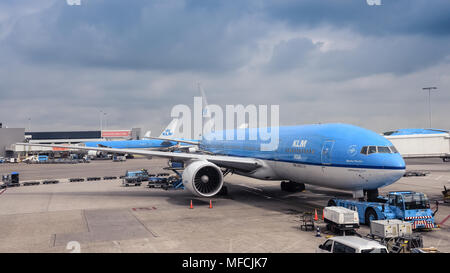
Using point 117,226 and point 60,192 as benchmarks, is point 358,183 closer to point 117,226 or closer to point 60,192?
point 117,226

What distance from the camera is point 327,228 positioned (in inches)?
703

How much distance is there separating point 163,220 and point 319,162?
9.21 meters

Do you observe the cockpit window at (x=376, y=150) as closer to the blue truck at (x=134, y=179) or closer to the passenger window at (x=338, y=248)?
the passenger window at (x=338, y=248)

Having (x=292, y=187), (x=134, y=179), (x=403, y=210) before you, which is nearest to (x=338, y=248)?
(x=403, y=210)

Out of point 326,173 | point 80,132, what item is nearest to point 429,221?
point 326,173

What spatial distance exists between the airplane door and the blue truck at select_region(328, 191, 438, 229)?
2973 mm

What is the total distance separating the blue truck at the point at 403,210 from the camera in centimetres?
1786

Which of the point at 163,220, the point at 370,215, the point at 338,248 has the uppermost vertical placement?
the point at 338,248

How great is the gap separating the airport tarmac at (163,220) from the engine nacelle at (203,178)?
1228 mm

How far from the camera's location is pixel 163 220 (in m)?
20.8

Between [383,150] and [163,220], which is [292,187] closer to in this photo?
[383,150]

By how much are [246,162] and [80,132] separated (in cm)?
14942

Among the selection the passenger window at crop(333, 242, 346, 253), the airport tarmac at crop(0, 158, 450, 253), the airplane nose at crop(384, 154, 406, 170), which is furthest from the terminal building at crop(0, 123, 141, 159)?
the passenger window at crop(333, 242, 346, 253)

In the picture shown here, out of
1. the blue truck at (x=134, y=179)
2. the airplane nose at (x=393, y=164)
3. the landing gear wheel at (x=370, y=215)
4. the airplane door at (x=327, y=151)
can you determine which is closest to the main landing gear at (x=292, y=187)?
the airplane door at (x=327, y=151)
